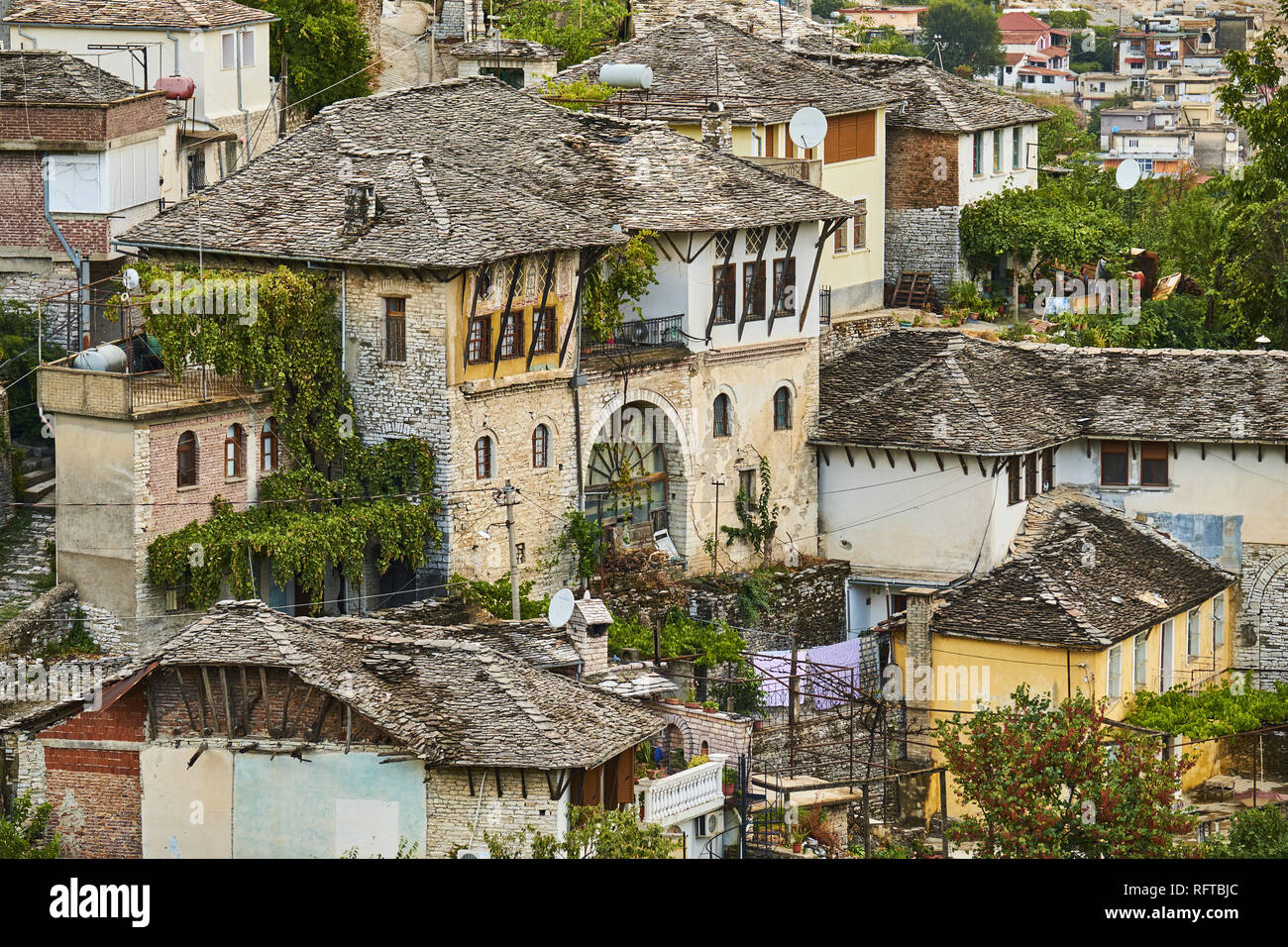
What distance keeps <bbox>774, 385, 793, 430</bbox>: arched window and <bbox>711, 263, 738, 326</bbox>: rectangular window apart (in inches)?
94.7

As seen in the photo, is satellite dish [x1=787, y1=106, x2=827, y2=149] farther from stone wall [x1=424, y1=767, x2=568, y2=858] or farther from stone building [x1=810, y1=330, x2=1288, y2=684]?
stone wall [x1=424, y1=767, x2=568, y2=858]

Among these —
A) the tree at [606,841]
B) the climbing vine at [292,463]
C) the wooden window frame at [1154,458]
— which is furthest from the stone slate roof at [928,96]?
the tree at [606,841]

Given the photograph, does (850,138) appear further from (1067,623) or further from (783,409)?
(1067,623)

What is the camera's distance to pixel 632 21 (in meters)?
72.8

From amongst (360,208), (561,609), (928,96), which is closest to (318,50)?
(928,96)

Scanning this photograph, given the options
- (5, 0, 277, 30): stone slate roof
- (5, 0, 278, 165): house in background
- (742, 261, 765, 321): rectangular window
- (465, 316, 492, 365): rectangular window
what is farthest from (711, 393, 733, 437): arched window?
(5, 0, 277, 30): stone slate roof

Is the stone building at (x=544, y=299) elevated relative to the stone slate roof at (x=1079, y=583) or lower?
elevated

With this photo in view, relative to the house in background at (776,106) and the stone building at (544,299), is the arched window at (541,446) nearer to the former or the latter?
the stone building at (544,299)

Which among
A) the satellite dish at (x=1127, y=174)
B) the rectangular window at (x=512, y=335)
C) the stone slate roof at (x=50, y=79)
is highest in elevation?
the stone slate roof at (x=50, y=79)

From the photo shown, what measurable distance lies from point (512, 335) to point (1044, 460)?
13.5 meters

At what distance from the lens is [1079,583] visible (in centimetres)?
5275

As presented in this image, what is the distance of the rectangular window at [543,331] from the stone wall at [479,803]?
536 inches

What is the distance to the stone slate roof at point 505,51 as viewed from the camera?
66.1m
